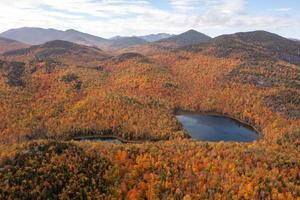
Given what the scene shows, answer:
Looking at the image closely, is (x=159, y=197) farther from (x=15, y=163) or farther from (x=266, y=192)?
(x=15, y=163)

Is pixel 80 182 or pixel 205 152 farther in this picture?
pixel 205 152

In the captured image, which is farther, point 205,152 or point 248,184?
point 205,152

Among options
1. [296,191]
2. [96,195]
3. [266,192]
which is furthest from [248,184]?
[96,195]

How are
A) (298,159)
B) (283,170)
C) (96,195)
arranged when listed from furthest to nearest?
(298,159) < (283,170) < (96,195)

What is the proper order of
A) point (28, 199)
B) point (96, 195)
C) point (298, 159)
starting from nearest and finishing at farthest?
point (28, 199) < point (96, 195) < point (298, 159)

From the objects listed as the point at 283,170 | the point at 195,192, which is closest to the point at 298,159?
the point at 283,170

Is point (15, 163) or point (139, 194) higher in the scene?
point (15, 163)

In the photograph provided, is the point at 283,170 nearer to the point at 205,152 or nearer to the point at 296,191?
the point at 296,191

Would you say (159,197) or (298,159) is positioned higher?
(298,159)

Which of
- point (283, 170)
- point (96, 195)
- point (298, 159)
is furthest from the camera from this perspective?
point (298, 159)
